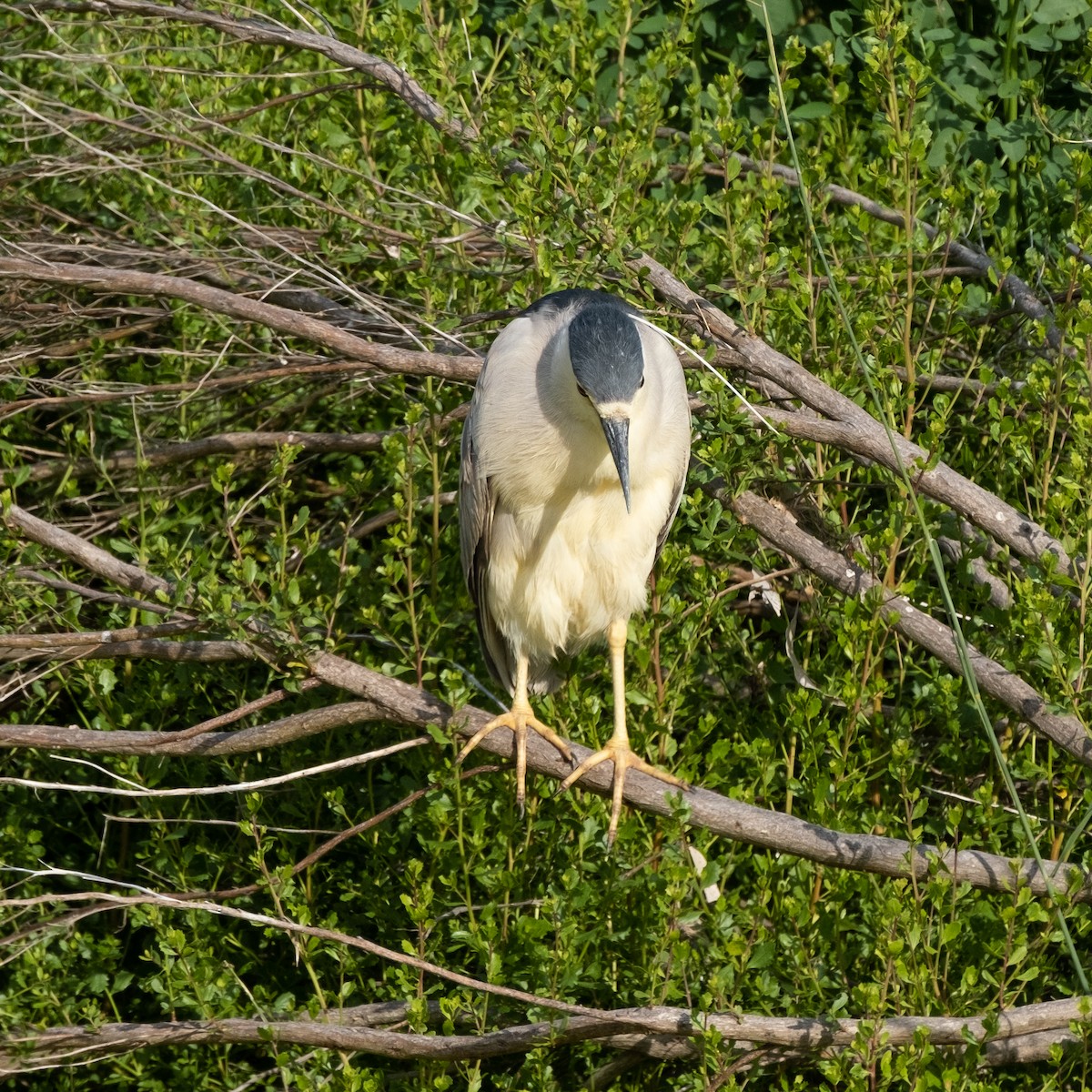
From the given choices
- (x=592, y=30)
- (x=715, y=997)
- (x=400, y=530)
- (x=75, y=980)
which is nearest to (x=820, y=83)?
(x=592, y=30)

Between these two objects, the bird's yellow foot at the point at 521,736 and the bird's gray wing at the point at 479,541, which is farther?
the bird's gray wing at the point at 479,541

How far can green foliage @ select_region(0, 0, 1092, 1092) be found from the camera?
3.16 metres

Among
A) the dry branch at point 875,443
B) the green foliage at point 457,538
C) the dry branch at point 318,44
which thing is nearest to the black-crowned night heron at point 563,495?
the green foliage at point 457,538

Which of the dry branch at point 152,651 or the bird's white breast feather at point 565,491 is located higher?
the bird's white breast feather at point 565,491

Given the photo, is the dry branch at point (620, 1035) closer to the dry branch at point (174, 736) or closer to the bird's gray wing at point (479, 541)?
the dry branch at point (174, 736)

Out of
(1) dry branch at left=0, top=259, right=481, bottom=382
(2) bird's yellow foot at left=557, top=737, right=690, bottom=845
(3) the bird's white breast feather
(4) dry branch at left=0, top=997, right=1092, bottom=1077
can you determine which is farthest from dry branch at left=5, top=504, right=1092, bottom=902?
(1) dry branch at left=0, top=259, right=481, bottom=382

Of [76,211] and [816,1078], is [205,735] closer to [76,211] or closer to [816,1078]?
[816,1078]

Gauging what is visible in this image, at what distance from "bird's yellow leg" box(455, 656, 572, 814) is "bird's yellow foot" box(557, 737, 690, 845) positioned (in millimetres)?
68

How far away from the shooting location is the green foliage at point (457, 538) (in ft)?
10.4

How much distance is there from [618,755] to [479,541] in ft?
2.31

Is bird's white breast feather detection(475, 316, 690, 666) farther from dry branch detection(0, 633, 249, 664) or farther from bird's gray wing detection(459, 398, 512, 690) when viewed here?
dry branch detection(0, 633, 249, 664)

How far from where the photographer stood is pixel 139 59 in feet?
16.4

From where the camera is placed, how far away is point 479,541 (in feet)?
12.3

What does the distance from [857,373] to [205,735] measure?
196 centimetres
